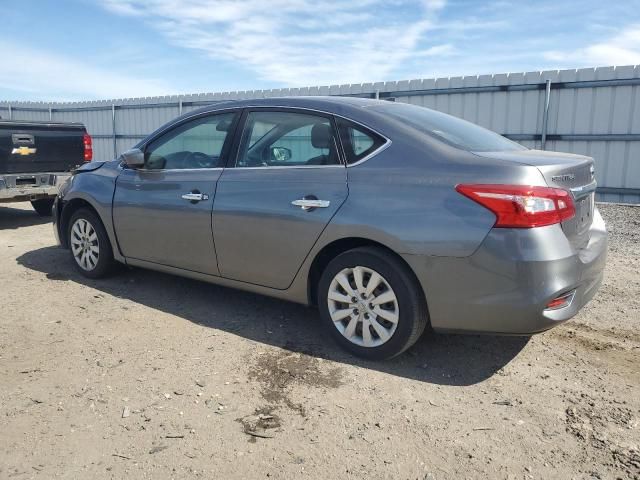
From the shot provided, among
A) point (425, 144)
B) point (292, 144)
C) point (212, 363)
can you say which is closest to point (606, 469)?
point (425, 144)

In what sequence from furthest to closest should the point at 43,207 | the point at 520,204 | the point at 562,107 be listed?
the point at 562,107 → the point at 43,207 → the point at 520,204

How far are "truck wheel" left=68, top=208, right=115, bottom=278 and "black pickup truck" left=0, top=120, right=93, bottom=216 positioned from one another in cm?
296

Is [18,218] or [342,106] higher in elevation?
[342,106]

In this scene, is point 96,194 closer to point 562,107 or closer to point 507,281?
point 507,281

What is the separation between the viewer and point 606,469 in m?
2.39

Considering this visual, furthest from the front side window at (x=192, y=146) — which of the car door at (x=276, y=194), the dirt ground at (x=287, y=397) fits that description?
the dirt ground at (x=287, y=397)

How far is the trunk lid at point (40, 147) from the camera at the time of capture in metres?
7.45

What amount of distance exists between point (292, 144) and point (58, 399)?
2.17 meters

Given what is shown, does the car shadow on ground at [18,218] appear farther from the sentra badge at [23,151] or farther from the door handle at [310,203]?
the door handle at [310,203]

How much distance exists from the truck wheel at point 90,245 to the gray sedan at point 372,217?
0.52m

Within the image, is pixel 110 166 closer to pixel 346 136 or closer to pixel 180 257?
pixel 180 257

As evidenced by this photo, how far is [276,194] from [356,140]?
2.13 ft

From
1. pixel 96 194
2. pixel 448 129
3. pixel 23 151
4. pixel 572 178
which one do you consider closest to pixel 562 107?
pixel 448 129

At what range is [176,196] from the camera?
4.29 meters
